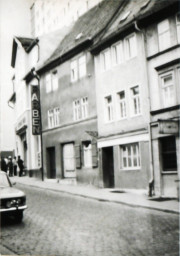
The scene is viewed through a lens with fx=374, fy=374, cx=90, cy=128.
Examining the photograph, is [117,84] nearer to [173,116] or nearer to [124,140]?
[124,140]

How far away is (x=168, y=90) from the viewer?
7004 millimetres

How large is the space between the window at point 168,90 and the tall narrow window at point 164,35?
59cm

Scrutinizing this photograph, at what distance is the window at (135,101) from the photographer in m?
8.63

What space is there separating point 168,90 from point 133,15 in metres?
3.51

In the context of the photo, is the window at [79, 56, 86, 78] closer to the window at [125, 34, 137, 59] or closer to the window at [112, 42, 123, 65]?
the window at [112, 42, 123, 65]

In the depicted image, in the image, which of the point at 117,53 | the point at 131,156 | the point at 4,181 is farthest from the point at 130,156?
the point at 117,53

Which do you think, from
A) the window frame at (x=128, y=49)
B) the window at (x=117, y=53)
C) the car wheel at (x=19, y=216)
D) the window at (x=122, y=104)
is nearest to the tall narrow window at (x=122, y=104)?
the window at (x=122, y=104)

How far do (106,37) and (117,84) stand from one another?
2.53 m

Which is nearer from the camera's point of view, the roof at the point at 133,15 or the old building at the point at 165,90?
the old building at the point at 165,90

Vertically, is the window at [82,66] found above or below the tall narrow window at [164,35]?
above

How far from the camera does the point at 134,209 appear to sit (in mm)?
8305

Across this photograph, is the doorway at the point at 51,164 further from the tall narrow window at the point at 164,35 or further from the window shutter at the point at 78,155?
the tall narrow window at the point at 164,35

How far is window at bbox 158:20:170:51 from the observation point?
7271 millimetres

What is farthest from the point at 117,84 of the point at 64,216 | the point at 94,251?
the point at 94,251
